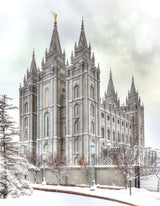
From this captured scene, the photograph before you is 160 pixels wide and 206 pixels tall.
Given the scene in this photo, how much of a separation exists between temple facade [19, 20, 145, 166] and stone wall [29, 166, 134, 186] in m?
11.6

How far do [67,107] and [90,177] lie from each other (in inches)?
917

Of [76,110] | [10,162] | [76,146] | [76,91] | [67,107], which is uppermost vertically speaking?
[76,91]

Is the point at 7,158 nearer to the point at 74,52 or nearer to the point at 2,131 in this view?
the point at 2,131

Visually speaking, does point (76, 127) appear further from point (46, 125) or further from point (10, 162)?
point (10, 162)

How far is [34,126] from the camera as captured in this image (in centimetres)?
4953

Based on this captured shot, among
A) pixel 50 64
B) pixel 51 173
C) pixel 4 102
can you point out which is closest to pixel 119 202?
pixel 4 102

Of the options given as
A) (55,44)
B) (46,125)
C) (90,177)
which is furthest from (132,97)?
(90,177)

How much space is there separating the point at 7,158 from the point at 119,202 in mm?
6080

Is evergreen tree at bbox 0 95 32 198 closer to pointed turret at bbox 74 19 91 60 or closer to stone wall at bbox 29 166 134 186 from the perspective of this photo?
stone wall at bbox 29 166 134 186

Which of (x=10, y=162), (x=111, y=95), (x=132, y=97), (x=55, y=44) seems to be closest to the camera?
(x=10, y=162)

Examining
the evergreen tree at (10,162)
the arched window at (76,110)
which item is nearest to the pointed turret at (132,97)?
the arched window at (76,110)

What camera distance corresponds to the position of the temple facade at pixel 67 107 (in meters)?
41.1

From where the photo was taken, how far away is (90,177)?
69.0 feet

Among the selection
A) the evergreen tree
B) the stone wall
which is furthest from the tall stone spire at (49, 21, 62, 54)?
the evergreen tree
